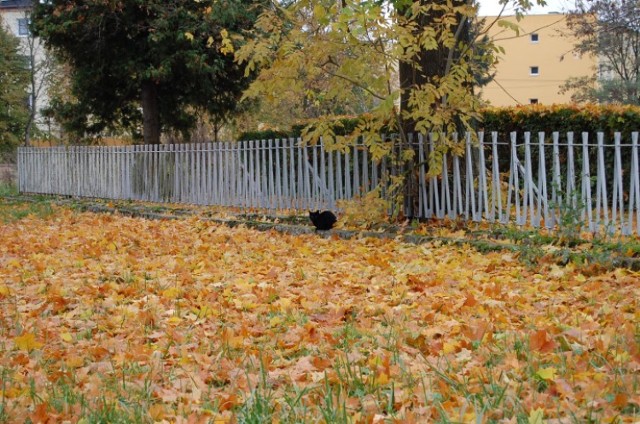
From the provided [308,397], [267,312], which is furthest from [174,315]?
[308,397]

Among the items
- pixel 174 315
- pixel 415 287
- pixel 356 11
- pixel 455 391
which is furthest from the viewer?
pixel 356 11

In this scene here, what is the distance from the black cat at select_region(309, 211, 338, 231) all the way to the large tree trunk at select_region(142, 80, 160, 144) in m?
12.3

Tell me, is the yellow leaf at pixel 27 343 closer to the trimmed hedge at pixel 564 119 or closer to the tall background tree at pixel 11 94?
the trimmed hedge at pixel 564 119

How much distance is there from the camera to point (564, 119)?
15812mm

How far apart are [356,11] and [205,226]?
470cm

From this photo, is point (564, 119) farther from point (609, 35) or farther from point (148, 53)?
point (609, 35)

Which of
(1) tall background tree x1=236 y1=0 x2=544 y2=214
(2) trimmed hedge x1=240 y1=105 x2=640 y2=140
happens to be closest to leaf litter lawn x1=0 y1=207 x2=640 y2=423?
(1) tall background tree x1=236 y1=0 x2=544 y2=214

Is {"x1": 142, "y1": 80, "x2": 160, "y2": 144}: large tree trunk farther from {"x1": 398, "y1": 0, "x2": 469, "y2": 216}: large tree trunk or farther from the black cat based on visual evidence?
the black cat

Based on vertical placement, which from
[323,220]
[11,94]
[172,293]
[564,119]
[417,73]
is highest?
[11,94]

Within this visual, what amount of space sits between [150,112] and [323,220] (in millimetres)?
12591

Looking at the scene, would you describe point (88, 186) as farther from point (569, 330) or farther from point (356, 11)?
point (569, 330)

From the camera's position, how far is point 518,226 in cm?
1073

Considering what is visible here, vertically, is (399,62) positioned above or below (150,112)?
below

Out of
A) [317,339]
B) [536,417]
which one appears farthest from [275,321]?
[536,417]
